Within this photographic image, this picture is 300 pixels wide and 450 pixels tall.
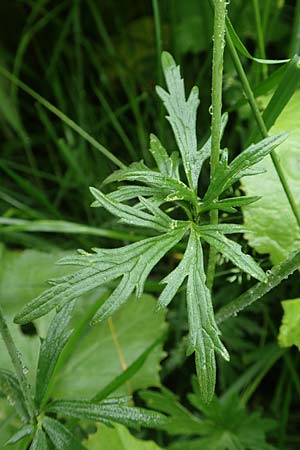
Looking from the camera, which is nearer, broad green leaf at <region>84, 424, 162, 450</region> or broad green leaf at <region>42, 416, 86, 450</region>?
broad green leaf at <region>42, 416, 86, 450</region>

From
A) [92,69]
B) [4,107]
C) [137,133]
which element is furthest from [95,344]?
[92,69]

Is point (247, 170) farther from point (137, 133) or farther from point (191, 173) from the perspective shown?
point (137, 133)

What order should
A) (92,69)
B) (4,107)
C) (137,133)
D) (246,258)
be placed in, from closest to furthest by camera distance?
(246,258) < (137,133) < (4,107) < (92,69)

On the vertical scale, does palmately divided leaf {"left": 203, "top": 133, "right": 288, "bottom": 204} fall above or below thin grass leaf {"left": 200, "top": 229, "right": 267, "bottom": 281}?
above

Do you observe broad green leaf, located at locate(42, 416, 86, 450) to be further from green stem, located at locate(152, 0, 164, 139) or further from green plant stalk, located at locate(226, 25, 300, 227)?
green stem, located at locate(152, 0, 164, 139)

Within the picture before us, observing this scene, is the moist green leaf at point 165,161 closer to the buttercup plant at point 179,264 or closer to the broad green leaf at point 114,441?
the buttercup plant at point 179,264

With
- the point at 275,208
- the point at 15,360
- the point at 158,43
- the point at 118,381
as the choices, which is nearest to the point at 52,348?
the point at 15,360

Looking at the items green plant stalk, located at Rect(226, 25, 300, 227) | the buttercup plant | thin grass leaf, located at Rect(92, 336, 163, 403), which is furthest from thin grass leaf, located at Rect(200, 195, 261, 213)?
thin grass leaf, located at Rect(92, 336, 163, 403)
